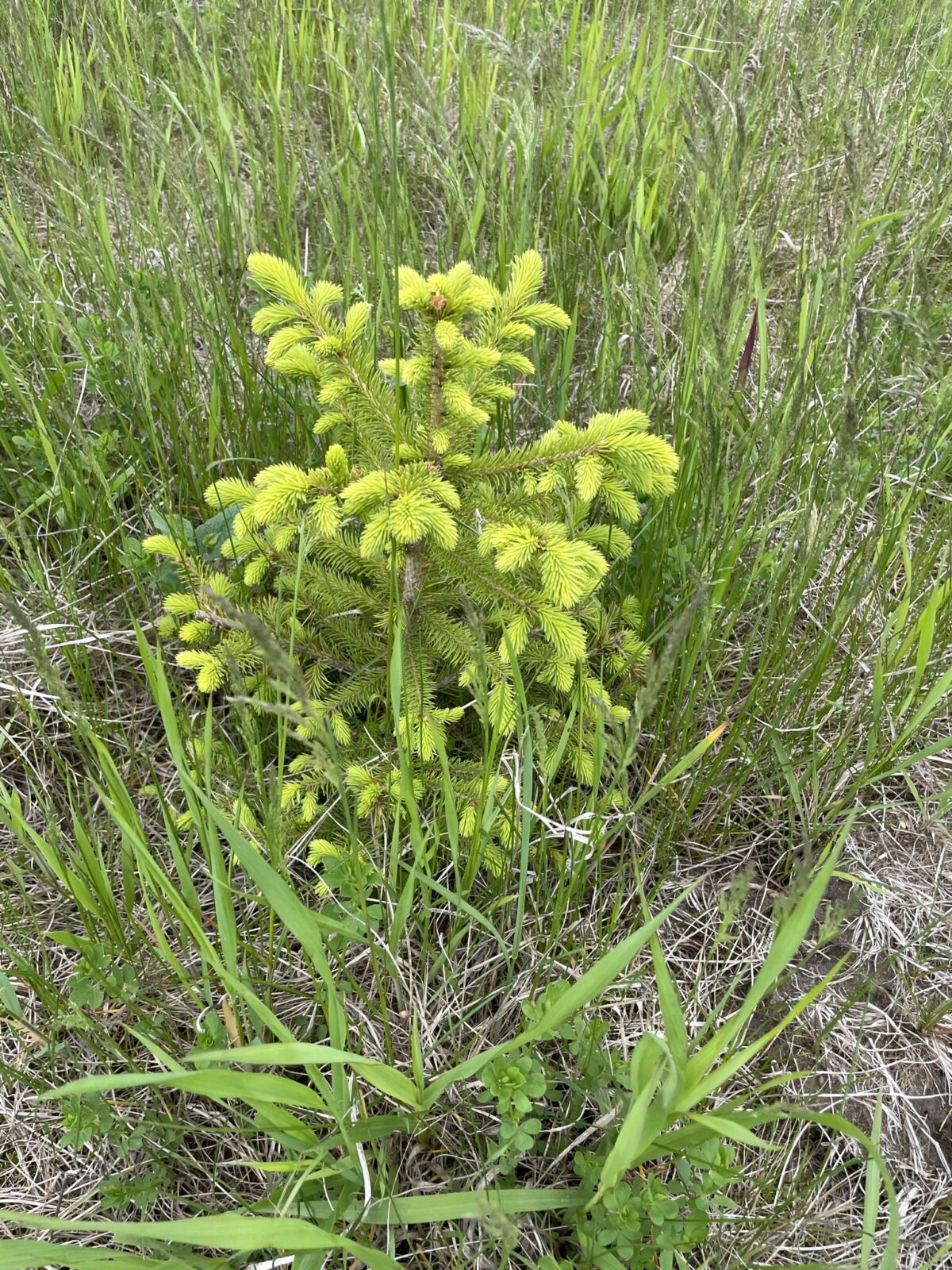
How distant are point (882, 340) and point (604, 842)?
4.51 feet

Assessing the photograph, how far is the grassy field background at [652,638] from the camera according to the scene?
1.24 metres

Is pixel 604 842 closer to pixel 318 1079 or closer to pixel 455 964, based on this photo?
pixel 455 964

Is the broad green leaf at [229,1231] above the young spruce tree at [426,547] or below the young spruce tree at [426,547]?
below

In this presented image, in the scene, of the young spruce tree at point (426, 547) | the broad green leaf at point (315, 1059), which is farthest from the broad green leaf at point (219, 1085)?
the young spruce tree at point (426, 547)

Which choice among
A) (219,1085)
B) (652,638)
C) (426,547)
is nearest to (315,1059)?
(219,1085)

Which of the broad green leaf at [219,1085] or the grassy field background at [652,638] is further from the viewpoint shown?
the grassy field background at [652,638]

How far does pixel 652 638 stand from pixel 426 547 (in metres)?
0.47

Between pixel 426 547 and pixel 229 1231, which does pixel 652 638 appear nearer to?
pixel 426 547

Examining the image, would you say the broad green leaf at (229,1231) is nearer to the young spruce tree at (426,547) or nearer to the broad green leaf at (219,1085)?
the broad green leaf at (219,1085)

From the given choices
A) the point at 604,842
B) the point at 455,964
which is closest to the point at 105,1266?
the point at 455,964

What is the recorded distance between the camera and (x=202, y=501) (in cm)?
194

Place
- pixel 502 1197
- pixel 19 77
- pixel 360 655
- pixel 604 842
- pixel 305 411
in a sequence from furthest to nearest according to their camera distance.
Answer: pixel 19 77 → pixel 305 411 → pixel 360 655 → pixel 604 842 → pixel 502 1197

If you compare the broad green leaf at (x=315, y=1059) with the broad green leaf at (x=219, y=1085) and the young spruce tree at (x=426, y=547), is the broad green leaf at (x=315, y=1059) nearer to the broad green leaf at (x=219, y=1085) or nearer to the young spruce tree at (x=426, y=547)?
the broad green leaf at (x=219, y=1085)

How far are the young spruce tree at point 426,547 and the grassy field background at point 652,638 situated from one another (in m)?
0.14
